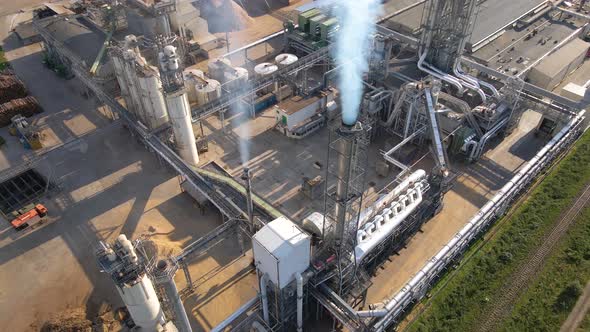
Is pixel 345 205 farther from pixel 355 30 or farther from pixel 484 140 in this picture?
pixel 355 30

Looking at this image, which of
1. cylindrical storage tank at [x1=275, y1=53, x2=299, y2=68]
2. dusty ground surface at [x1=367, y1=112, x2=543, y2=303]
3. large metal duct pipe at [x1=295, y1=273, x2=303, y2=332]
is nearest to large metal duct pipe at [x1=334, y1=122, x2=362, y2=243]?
large metal duct pipe at [x1=295, y1=273, x2=303, y2=332]

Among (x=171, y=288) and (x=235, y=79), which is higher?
(x=171, y=288)

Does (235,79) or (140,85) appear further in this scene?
(235,79)

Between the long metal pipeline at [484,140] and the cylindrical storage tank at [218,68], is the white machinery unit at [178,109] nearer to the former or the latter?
the cylindrical storage tank at [218,68]

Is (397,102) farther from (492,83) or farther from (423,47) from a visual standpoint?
(492,83)

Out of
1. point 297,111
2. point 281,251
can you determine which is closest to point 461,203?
point 297,111

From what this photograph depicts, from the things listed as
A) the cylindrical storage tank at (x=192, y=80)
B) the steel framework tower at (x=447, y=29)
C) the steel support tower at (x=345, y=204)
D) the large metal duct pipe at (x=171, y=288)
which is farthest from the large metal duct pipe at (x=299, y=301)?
the steel framework tower at (x=447, y=29)
